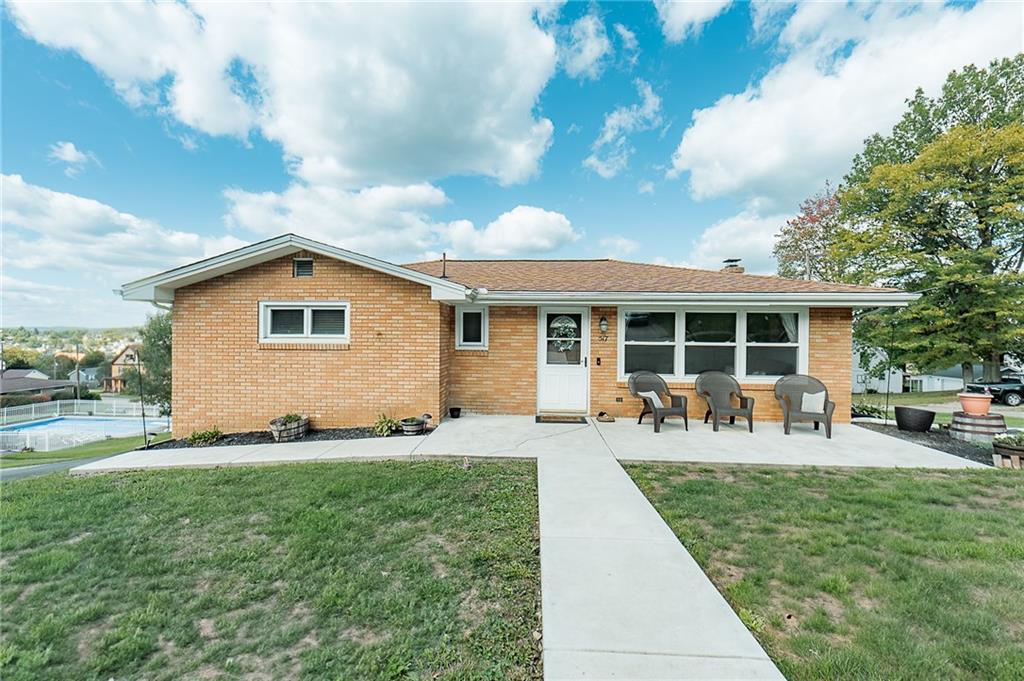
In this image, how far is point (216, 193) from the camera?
15070mm

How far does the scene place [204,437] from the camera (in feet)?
23.0

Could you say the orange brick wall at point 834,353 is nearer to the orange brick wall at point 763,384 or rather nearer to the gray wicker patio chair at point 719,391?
the orange brick wall at point 763,384

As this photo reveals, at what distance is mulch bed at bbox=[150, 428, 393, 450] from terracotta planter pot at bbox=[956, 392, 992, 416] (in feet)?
33.9

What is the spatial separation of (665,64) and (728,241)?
16125mm

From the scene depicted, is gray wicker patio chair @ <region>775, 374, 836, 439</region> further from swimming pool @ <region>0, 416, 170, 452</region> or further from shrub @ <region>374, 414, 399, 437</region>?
swimming pool @ <region>0, 416, 170, 452</region>

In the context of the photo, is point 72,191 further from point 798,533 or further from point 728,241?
point 728,241

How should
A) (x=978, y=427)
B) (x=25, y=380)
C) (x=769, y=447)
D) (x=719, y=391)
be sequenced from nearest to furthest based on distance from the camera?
(x=769, y=447) → (x=978, y=427) → (x=719, y=391) → (x=25, y=380)

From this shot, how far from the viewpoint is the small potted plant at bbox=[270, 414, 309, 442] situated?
6874 mm

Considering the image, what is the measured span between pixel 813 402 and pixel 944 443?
1950mm

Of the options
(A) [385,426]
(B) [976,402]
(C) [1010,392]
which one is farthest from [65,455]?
(C) [1010,392]

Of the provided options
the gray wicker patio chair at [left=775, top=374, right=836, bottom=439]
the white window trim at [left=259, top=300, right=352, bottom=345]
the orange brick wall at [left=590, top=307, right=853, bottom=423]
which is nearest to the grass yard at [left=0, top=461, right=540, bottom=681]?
the white window trim at [left=259, top=300, right=352, bottom=345]

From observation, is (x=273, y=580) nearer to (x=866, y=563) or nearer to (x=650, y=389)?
(x=866, y=563)

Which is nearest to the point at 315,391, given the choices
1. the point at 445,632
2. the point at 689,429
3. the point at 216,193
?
the point at 445,632

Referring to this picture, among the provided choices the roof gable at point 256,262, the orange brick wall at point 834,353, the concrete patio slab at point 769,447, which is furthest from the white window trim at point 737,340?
the roof gable at point 256,262
